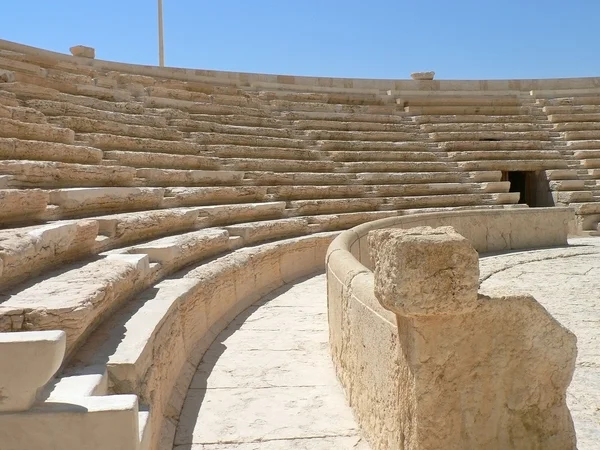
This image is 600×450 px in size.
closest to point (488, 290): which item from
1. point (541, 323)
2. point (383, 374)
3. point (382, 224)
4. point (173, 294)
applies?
point (541, 323)

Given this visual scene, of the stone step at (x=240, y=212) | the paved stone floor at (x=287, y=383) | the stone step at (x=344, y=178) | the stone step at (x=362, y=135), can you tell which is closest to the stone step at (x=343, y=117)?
the stone step at (x=362, y=135)

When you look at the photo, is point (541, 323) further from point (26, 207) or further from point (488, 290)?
point (26, 207)

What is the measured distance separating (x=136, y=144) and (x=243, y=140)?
2.64m

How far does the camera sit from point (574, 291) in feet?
19.4

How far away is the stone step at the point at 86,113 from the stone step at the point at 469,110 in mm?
7278

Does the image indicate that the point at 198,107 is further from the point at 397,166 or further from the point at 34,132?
the point at 34,132

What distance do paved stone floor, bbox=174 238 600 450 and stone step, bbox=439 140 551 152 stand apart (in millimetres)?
7193

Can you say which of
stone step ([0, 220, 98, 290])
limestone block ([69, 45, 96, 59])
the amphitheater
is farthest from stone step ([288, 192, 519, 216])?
limestone block ([69, 45, 96, 59])

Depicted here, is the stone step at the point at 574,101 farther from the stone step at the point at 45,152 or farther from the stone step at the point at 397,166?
the stone step at the point at 45,152

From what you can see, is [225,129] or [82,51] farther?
[82,51]

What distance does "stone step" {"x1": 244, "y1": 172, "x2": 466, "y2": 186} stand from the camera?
922 cm

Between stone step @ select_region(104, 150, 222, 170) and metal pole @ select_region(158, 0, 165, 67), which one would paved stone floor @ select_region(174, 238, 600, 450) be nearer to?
stone step @ select_region(104, 150, 222, 170)

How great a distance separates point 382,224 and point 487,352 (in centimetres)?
489

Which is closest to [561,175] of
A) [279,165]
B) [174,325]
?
[279,165]
